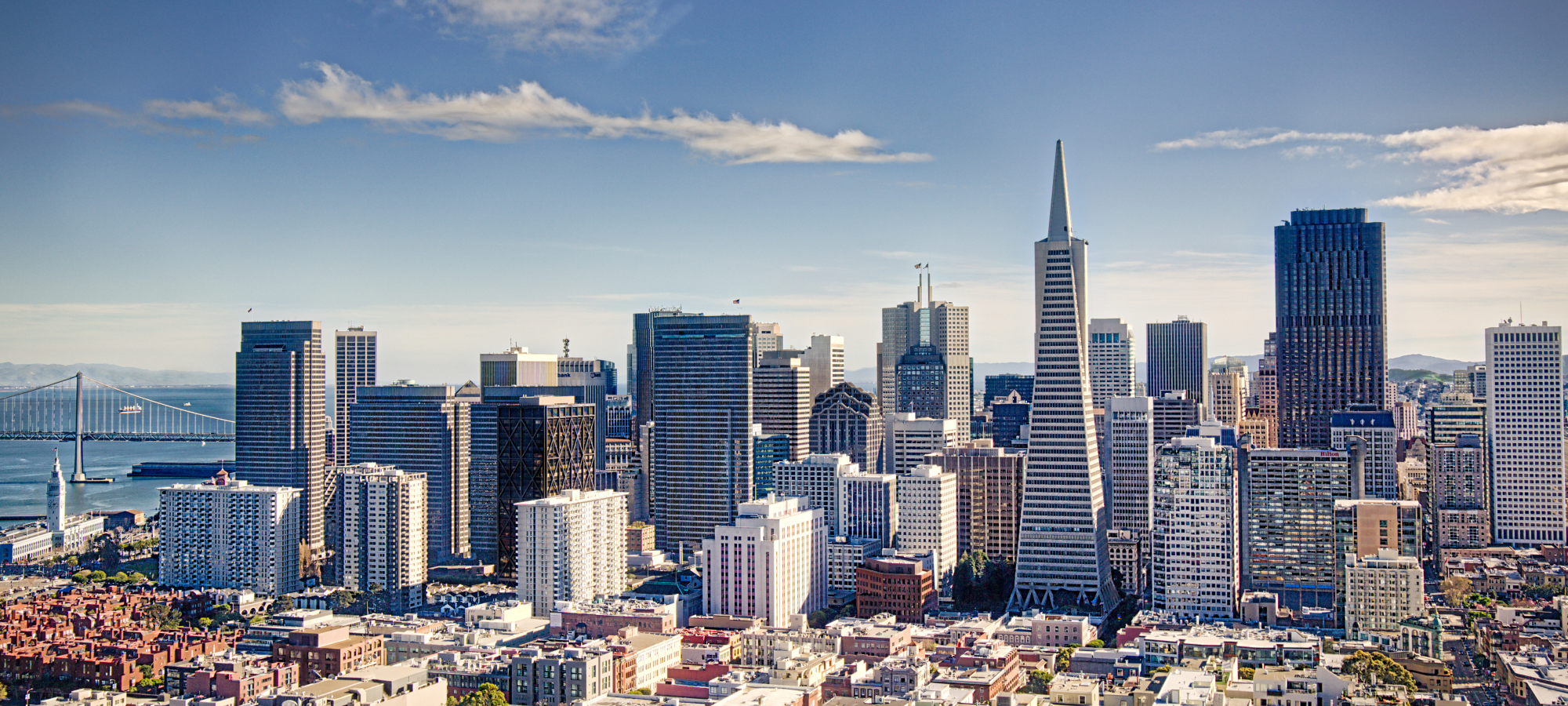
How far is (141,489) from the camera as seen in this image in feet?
201

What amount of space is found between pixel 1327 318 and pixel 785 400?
19.5 m

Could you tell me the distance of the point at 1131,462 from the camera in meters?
40.5

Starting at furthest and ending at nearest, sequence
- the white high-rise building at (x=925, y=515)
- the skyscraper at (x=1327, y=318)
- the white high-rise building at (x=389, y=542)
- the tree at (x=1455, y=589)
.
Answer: the skyscraper at (x=1327, y=318) → the white high-rise building at (x=389, y=542) → the white high-rise building at (x=925, y=515) → the tree at (x=1455, y=589)

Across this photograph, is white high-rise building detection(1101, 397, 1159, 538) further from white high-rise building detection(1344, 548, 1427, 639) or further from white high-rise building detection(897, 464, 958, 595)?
white high-rise building detection(1344, 548, 1427, 639)

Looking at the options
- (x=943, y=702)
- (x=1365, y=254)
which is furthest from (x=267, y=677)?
(x=1365, y=254)

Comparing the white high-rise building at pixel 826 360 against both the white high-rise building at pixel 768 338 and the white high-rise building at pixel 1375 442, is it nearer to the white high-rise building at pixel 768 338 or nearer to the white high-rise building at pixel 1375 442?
the white high-rise building at pixel 768 338

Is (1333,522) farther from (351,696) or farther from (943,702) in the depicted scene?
(351,696)

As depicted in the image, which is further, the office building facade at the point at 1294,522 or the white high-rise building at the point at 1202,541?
the office building facade at the point at 1294,522

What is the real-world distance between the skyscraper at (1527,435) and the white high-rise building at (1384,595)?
47.7ft

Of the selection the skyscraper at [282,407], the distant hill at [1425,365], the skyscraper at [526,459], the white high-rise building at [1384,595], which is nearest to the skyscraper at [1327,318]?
the distant hill at [1425,365]

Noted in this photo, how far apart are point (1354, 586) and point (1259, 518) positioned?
16.8ft

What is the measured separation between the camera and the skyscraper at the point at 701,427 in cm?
4456

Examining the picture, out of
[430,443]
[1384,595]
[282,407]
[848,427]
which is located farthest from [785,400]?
[1384,595]

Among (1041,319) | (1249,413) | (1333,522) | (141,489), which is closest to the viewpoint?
(1333,522)
